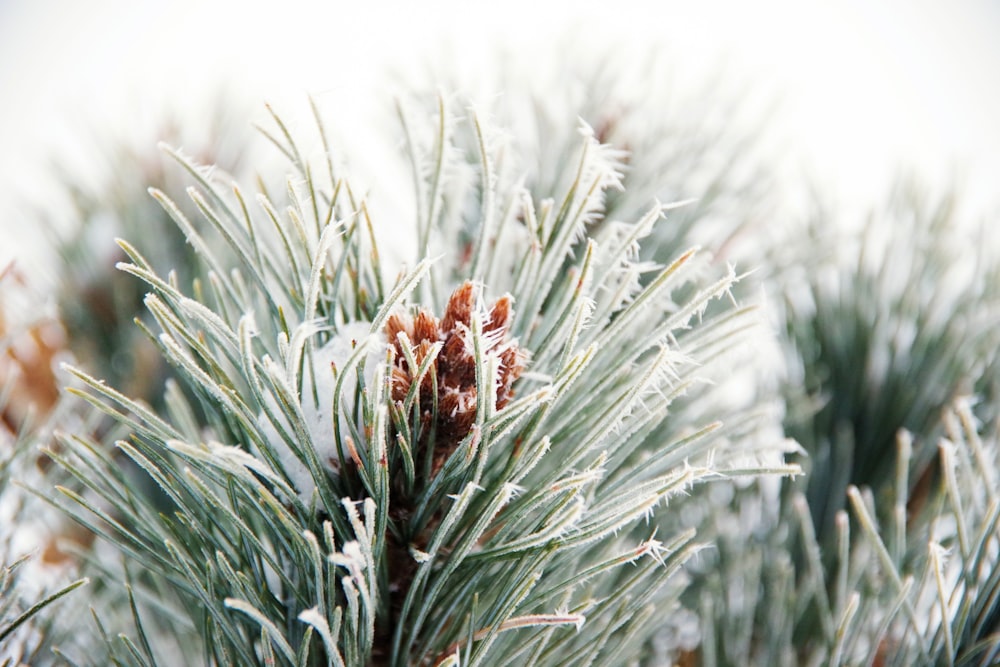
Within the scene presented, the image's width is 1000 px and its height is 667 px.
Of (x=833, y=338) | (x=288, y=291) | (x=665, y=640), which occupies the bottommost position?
(x=665, y=640)

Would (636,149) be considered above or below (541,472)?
above

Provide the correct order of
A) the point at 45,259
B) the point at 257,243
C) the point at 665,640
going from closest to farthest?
the point at 257,243 → the point at 665,640 → the point at 45,259

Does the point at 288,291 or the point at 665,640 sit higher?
the point at 288,291

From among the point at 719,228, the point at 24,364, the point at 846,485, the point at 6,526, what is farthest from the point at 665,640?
the point at 24,364

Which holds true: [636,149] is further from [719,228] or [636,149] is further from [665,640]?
[665,640]

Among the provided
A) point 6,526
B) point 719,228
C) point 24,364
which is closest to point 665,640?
point 719,228

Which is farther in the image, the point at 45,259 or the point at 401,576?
the point at 45,259

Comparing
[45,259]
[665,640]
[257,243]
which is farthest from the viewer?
[45,259]

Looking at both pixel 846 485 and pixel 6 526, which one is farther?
pixel 846 485

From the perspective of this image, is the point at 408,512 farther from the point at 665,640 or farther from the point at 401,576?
the point at 665,640
